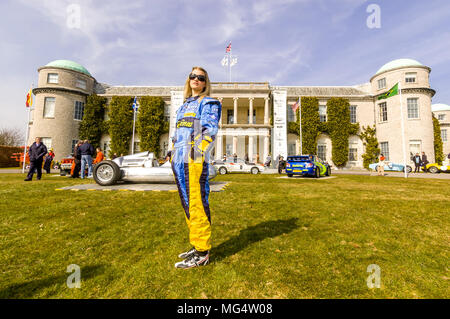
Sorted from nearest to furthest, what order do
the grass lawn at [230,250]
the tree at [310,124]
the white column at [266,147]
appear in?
the grass lawn at [230,250]
the white column at [266,147]
the tree at [310,124]

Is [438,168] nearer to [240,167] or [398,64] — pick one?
[398,64]

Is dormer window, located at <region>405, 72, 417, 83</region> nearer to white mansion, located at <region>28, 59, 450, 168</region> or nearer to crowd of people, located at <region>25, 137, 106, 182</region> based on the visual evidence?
white mansion, located at <region>28, 59, 450, 168</region>

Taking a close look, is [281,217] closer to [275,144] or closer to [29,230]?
[29,230]

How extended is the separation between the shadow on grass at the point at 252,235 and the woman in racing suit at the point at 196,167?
31cm

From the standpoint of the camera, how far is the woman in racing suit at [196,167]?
224 centimetres

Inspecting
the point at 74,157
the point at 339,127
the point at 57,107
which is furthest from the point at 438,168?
the point at 57,107

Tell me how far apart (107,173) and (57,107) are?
80.1 feet

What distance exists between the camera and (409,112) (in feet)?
77.5

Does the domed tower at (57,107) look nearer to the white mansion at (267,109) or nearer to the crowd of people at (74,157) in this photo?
the white mansion at (267,109)

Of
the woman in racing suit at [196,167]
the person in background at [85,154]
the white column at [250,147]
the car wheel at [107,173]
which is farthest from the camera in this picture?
the white column at [250,147]

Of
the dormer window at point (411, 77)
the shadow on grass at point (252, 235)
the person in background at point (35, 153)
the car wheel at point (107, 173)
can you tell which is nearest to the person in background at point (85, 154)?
the person in background at point (35, 153)

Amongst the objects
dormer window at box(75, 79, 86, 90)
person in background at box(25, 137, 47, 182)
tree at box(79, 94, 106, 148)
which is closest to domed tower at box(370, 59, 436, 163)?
person in background at box(25, 137, 47, 182)

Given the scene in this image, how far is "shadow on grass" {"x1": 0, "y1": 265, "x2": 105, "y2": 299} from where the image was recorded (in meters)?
1.69

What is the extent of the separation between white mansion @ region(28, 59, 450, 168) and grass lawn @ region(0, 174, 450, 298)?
21.1 meters
